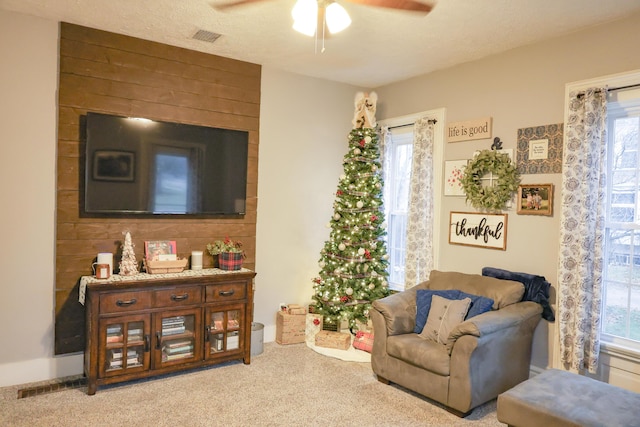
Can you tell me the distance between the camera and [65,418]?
9.85 ft

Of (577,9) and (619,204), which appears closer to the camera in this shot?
(577,9)

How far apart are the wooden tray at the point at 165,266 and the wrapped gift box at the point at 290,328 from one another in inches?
49.4

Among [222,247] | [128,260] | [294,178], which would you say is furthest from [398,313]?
[128,260]

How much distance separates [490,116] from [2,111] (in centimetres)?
410

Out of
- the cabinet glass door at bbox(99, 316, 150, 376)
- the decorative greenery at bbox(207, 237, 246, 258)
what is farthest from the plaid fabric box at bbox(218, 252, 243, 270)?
the cabinet glass door at bbox(99, 316, 150, 376)

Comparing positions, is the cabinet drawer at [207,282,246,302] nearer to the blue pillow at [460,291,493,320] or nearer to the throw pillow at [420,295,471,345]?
the throw pillow at [420,295,471,345]

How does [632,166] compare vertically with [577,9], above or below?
below

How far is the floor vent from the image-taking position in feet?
11.0

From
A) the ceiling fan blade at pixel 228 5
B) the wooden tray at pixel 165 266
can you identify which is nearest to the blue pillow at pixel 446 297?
the wooden tray at pixel 165 266

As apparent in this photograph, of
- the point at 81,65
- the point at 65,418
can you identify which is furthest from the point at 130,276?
the point at 81,65

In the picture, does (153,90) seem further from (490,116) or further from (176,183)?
(490,116)

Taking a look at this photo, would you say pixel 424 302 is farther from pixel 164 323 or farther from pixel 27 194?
pixel 27 194

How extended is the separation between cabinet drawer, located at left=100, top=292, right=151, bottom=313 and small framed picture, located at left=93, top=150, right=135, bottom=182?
992 mm

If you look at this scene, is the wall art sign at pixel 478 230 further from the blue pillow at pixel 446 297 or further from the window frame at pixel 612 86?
the window frame at pixel 612 86
